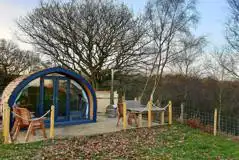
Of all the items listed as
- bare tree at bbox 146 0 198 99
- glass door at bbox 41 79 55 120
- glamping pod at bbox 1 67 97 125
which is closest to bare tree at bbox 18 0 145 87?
bare tree at bbox 146 0 198 99

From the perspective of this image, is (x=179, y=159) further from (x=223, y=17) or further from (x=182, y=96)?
(x=182, y=96)

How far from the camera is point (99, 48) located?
1461 cm

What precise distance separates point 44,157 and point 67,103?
414 cm

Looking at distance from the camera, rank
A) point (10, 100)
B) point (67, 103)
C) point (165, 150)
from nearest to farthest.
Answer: point (165, 150) < point (10, 100) < point (67, 103)

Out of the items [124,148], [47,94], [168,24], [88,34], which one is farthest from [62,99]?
[168,24]

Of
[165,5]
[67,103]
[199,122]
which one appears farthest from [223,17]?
[67,103]

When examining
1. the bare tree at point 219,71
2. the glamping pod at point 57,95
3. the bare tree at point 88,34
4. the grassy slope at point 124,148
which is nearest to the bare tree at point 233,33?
the bare tree at point 219,71

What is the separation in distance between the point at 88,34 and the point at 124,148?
10224 millimetres

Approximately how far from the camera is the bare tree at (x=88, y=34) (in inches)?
545

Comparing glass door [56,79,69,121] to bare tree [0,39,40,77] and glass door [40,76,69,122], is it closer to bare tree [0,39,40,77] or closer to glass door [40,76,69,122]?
glass door [40,76,69,122]

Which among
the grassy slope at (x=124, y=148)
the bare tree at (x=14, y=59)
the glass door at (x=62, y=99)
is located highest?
the bare tree at (x=14, y=59)

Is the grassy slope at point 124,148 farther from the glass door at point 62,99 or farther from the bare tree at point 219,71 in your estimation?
the bare tree at point 219,71

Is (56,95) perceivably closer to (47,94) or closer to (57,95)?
(57,95)

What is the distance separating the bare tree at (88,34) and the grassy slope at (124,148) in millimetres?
9025
